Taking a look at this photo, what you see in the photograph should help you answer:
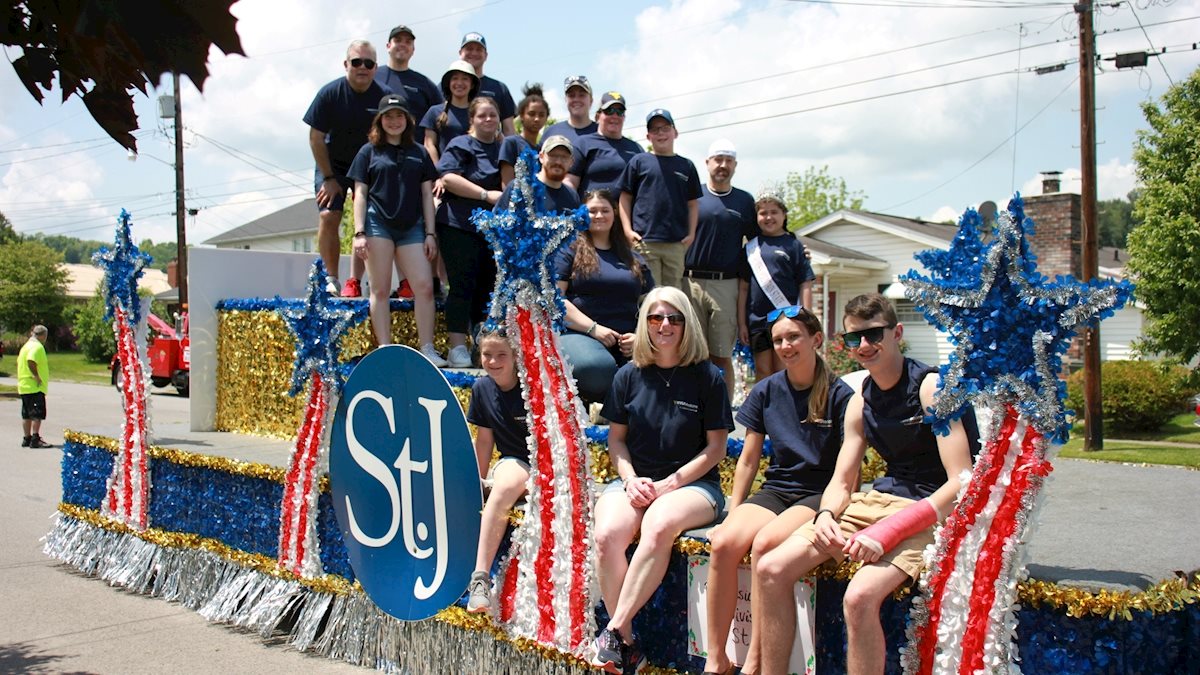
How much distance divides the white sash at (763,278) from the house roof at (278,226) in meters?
50.3

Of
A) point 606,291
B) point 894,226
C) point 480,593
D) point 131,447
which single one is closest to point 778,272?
point 606,291

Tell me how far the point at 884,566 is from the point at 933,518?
0.22m

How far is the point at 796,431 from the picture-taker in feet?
12.3

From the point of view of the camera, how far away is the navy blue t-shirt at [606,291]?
518 centimetres

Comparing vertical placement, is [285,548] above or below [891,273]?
below

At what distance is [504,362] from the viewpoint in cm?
443

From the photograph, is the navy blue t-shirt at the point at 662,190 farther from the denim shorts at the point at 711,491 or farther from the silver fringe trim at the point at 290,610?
the silver fringe trim at the point at 290,610

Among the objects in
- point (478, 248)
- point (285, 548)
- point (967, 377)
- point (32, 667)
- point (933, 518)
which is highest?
point (478, 248)

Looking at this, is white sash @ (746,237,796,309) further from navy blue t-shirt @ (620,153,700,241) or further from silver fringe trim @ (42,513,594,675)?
silver fringe trim @ (42,513,594,675)

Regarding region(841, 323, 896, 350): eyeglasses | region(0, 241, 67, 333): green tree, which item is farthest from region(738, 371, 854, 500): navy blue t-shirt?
region(0, 241, 67, 333): green tree

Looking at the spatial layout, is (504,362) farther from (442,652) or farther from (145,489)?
(145,489)

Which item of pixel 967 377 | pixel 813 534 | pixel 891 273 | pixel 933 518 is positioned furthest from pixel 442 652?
pixel 891 273

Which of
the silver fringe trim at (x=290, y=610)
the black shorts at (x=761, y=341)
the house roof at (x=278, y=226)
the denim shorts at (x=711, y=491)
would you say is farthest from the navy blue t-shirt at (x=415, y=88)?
the house roof at (x=278, y=226)

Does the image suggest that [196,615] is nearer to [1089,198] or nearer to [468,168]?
[468,168]
